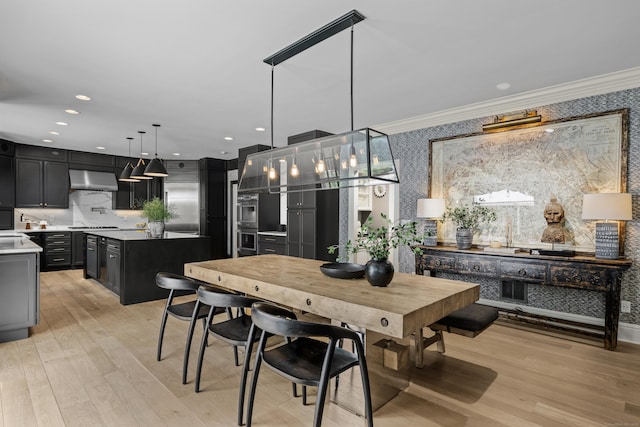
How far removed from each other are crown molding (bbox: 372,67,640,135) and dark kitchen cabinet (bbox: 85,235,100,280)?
5023 mm

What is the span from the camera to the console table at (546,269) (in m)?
3.13

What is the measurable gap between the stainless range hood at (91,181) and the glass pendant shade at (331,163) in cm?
593

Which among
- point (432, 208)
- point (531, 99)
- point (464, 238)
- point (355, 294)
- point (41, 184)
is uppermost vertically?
point (531, 99)

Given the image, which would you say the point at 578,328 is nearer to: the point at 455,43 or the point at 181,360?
the point at 455,43

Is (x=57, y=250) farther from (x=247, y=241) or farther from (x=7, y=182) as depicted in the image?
(x=247, y=241)

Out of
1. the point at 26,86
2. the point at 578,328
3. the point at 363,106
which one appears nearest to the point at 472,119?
the point at 363,106

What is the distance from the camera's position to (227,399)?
2293 millimetres

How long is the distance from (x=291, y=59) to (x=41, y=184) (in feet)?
22.5

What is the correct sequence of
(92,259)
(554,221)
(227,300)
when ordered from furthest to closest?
(92,259)
(554,221)
(227,300)

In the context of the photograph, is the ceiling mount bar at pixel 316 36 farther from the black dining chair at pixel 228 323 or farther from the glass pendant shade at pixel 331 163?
the black dining chair at pixel 228 323

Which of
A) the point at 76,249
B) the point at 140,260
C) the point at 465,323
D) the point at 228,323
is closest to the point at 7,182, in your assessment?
the point at 76,249

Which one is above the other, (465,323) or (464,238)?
(464,238)

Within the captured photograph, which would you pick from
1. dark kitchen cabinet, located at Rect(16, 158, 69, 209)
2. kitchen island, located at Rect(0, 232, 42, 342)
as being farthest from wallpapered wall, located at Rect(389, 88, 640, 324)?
dark kitchen cabinet, located at Rect(16, 158, 69, 209)

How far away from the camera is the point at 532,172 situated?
3918 mm
